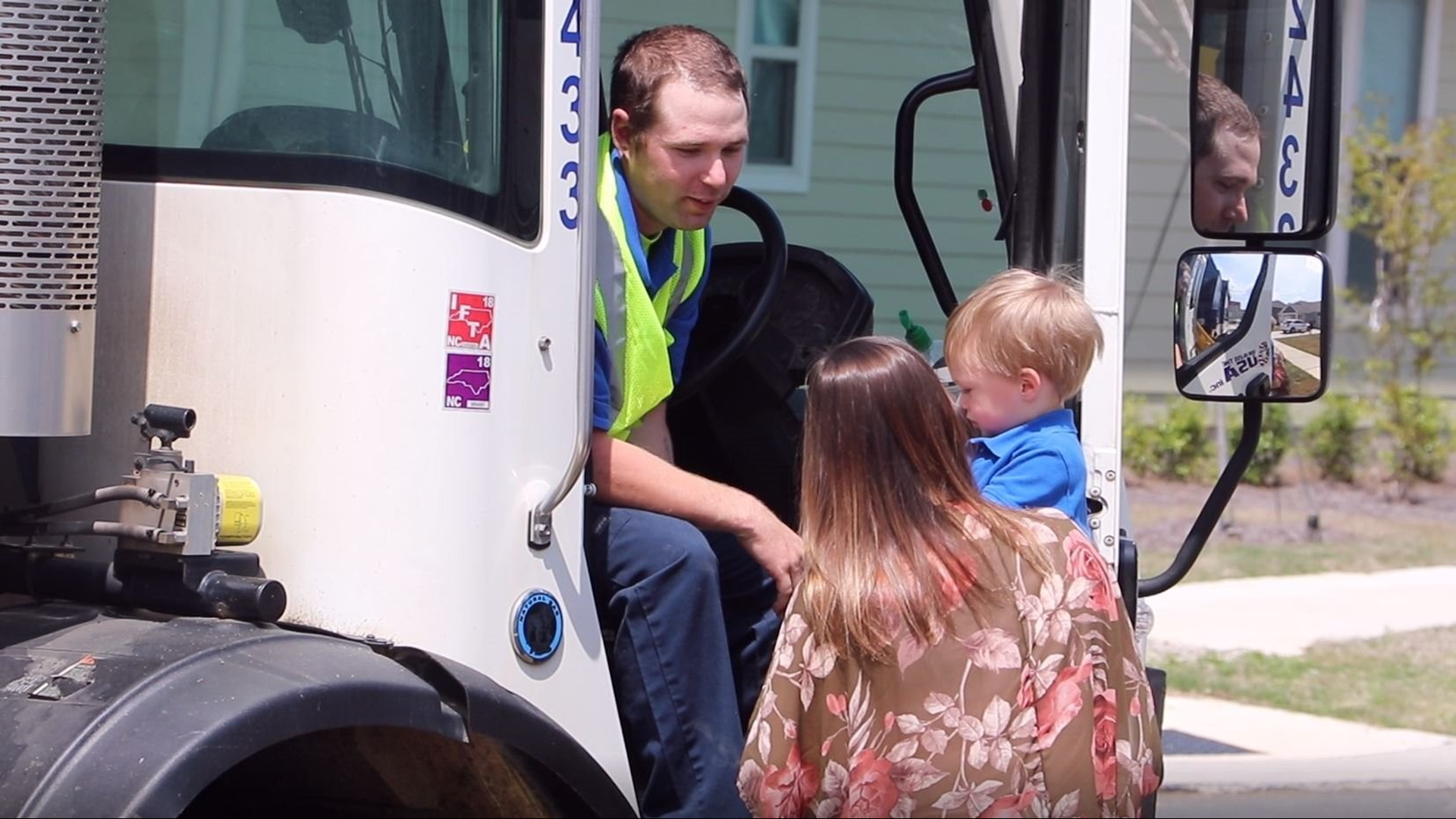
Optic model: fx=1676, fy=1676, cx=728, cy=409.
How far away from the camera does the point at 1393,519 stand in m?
11.4

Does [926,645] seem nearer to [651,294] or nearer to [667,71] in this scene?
[651,294]

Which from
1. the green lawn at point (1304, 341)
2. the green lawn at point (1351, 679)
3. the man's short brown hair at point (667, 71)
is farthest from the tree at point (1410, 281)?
the man's short brown hair at point (667, 71)

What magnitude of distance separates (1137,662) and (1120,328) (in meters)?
0.64

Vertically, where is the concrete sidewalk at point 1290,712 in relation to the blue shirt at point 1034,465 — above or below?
below

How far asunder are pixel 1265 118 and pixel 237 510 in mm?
1711

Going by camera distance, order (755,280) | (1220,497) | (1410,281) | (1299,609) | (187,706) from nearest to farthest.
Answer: (187,706)
(1220,497)
(755,280)
(1299,609)
(1410,281)

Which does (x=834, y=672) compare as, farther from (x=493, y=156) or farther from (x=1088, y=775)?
(x=493, y=156)

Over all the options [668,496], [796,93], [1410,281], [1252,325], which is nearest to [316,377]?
[668,496]

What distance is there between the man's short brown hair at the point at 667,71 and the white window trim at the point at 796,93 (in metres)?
1.00

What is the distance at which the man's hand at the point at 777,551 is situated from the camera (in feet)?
8.65

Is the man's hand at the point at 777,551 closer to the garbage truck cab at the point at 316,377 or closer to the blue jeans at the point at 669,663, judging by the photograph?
the blue jeans at the point at 669,663

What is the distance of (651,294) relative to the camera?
107 inches

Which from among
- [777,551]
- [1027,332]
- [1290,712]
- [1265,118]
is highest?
[1265,118]

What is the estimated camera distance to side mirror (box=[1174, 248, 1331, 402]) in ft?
8.93
